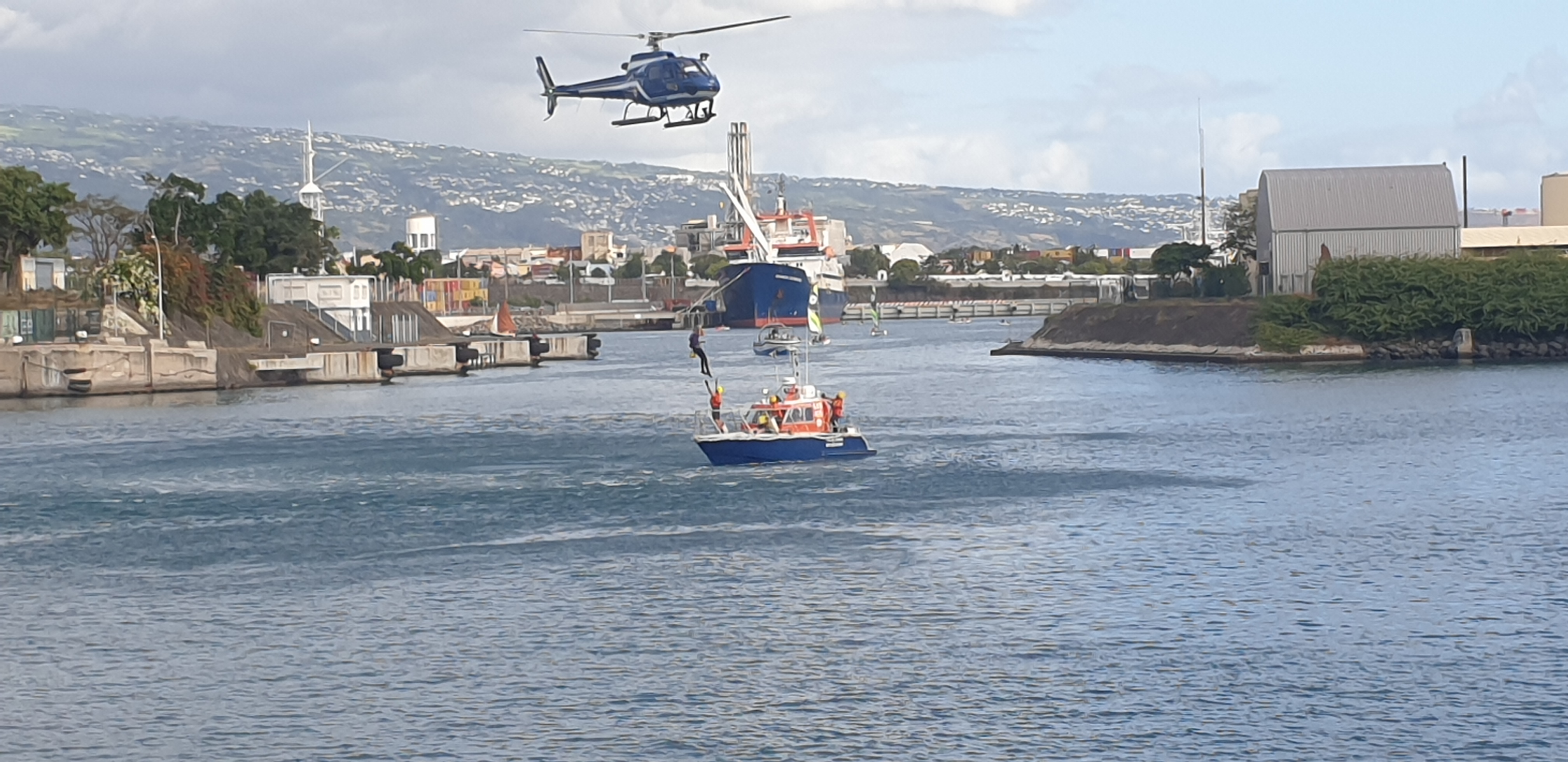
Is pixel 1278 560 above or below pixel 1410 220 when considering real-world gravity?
Answer: below

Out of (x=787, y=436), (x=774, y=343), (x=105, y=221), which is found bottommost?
(x=787, y=436)

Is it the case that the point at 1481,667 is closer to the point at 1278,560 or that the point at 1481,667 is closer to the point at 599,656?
the point at 1278,560

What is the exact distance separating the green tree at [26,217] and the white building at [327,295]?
17.5 m

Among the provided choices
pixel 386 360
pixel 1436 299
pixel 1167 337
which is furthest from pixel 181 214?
pixel 1436 299

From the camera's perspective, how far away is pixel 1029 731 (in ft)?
83.4

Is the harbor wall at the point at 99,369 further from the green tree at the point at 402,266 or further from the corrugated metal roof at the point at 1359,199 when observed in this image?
the green tree at the point at 402,266

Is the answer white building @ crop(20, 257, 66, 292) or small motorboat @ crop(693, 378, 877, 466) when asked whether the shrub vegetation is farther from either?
white building @ crop(20, 257, 66, 292)

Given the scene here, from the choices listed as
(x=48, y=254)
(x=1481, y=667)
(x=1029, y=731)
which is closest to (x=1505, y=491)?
(x=1481, y=667)

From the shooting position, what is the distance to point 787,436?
54938 mm

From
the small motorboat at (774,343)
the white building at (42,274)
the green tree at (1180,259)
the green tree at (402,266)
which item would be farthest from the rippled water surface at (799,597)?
the green tree at (402,266)

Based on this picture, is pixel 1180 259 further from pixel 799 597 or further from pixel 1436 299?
pixel 799 597

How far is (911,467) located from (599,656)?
2726 cm

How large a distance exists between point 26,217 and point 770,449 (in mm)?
71199

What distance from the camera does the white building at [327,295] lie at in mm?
132875
